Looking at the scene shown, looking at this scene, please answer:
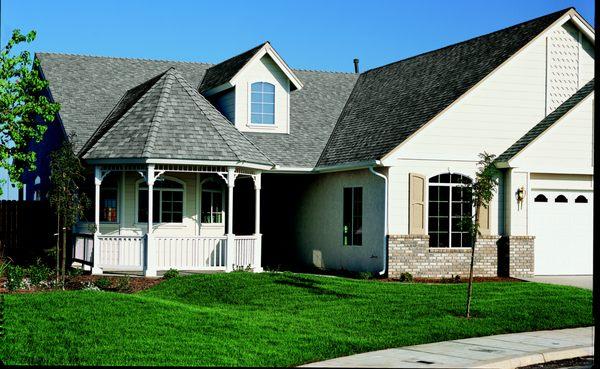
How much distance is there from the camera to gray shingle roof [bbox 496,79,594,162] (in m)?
22.4

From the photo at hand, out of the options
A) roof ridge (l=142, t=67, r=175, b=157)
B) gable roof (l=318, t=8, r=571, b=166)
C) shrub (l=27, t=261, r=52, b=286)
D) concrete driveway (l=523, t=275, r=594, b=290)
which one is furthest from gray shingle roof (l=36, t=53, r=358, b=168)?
concrete driveway (l=523, t=275, r=594, b=290)

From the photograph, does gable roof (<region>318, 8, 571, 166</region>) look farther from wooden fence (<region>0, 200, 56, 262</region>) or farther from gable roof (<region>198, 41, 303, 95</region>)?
wooden fence (<region>0, 200, 56, 262</region>)

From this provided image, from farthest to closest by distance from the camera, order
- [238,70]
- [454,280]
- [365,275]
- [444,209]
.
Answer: [238,70] → [444,209] → [365,275] → [454,280]

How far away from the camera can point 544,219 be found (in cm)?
2306

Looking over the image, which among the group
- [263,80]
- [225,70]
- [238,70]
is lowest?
[263,80]

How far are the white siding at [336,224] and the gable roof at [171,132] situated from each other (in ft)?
8.75

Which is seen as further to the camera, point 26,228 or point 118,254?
point 26,228

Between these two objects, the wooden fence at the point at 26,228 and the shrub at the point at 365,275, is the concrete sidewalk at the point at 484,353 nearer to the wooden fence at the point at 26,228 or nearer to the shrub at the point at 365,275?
the shrub at the point at 365,275

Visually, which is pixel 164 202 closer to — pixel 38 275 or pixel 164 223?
pixel 164 223

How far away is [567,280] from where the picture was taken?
2164cm

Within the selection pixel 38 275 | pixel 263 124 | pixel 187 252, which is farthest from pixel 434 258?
pixel 38 275

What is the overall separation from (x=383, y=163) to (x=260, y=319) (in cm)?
902

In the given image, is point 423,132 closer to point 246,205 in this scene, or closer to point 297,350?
point 246,205

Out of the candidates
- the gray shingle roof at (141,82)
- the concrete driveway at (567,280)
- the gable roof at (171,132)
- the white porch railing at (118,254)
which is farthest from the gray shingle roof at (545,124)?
the white porch railing at (118,254)
